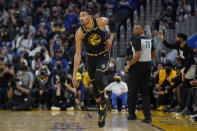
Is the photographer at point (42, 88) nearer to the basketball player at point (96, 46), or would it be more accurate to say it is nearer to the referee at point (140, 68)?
the referee at point (140, 68)

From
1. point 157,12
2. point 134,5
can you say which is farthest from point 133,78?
point 134,5

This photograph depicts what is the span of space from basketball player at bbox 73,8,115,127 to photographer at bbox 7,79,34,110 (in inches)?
254

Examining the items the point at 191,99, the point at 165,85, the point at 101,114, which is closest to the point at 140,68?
the point at 101,114

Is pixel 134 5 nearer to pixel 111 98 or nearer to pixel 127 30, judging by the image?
pixel 127 30

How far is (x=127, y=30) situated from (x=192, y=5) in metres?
3.69

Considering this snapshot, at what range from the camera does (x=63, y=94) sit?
14242 mm

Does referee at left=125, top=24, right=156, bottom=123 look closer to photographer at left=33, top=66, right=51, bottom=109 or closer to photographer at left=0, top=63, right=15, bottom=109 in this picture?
photographer at left=33, top=66, right=51, bottom=109

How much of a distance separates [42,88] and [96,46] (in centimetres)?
748

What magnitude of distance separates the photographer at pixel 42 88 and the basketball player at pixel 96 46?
23.5 ft

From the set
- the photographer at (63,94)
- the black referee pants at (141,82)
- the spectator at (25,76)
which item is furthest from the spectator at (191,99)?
the spectator at (25,76)

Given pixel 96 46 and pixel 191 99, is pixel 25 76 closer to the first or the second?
pixel 191 99

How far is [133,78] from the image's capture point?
8.76m

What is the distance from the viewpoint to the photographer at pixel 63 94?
1395cm

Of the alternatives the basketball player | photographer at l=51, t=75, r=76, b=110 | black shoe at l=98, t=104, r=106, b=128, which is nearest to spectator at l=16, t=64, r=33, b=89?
photographer at l=51, t=75, r=76, b=110
